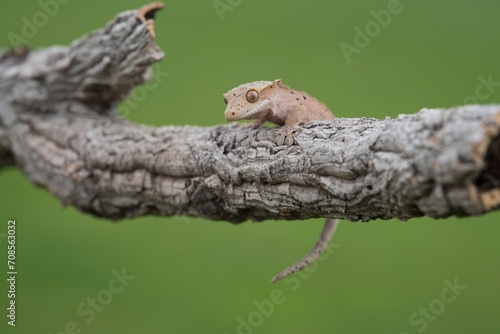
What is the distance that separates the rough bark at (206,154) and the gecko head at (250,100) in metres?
0.12

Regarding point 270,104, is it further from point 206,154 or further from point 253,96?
point 206,154

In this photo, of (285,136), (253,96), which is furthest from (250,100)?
(285,136)

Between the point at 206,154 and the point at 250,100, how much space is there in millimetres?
434

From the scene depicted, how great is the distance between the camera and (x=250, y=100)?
3.47 metres

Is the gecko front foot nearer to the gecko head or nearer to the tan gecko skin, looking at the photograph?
the tan gecko skin

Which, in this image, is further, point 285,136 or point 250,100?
point 250,100

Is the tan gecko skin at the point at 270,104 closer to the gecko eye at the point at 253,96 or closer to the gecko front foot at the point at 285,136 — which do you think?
the gecko eye at the point at 253,96

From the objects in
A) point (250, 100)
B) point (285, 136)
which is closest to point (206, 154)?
point (250, 100)

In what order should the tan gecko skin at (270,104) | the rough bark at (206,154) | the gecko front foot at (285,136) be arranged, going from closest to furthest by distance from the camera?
the rough bark at (206,154)
the gecko front foot at (285,136)
the tan gecko skin at (270,104)

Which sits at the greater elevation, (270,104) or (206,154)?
(270,104)

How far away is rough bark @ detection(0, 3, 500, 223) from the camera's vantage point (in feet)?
7.46

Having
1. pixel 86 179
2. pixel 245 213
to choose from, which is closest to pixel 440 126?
pixel 245 213

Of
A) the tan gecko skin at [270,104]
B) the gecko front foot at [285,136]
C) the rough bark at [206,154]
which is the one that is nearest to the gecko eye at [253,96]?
the tan gecko skin at [270,104]

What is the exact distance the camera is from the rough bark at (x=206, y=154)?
7.46ft
